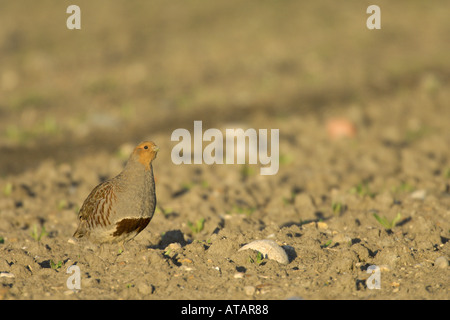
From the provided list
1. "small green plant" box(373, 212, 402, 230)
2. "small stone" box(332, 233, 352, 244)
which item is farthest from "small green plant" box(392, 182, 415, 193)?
"small stone" box(332, 233, 352, 244)

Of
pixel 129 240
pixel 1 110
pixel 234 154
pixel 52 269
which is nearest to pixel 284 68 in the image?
pixel 234 154

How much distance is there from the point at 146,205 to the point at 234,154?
14.4 feet

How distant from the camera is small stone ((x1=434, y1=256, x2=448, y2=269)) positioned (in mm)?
5098

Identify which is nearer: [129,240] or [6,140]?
[129,240]

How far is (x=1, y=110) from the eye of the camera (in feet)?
37.7

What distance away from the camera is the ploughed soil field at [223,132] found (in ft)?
16.7

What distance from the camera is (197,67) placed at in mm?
13930

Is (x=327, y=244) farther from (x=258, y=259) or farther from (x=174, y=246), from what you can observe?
(x=174, y=246)

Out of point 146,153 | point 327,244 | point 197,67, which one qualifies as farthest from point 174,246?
point 197,67

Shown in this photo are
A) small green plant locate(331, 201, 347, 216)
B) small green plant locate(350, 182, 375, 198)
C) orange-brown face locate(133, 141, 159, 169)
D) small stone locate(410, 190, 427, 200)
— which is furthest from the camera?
small green plant locate(350, 182, 375, 198)

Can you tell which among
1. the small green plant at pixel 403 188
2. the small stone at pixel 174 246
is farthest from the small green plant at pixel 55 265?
the small green plant at pixel 403 188

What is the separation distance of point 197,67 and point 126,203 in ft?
29.5

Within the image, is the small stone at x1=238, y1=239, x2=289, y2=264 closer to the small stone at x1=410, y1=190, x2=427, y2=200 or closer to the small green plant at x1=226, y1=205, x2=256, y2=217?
the small green plant at x1=226, y1=205, x2=256, y2=217
